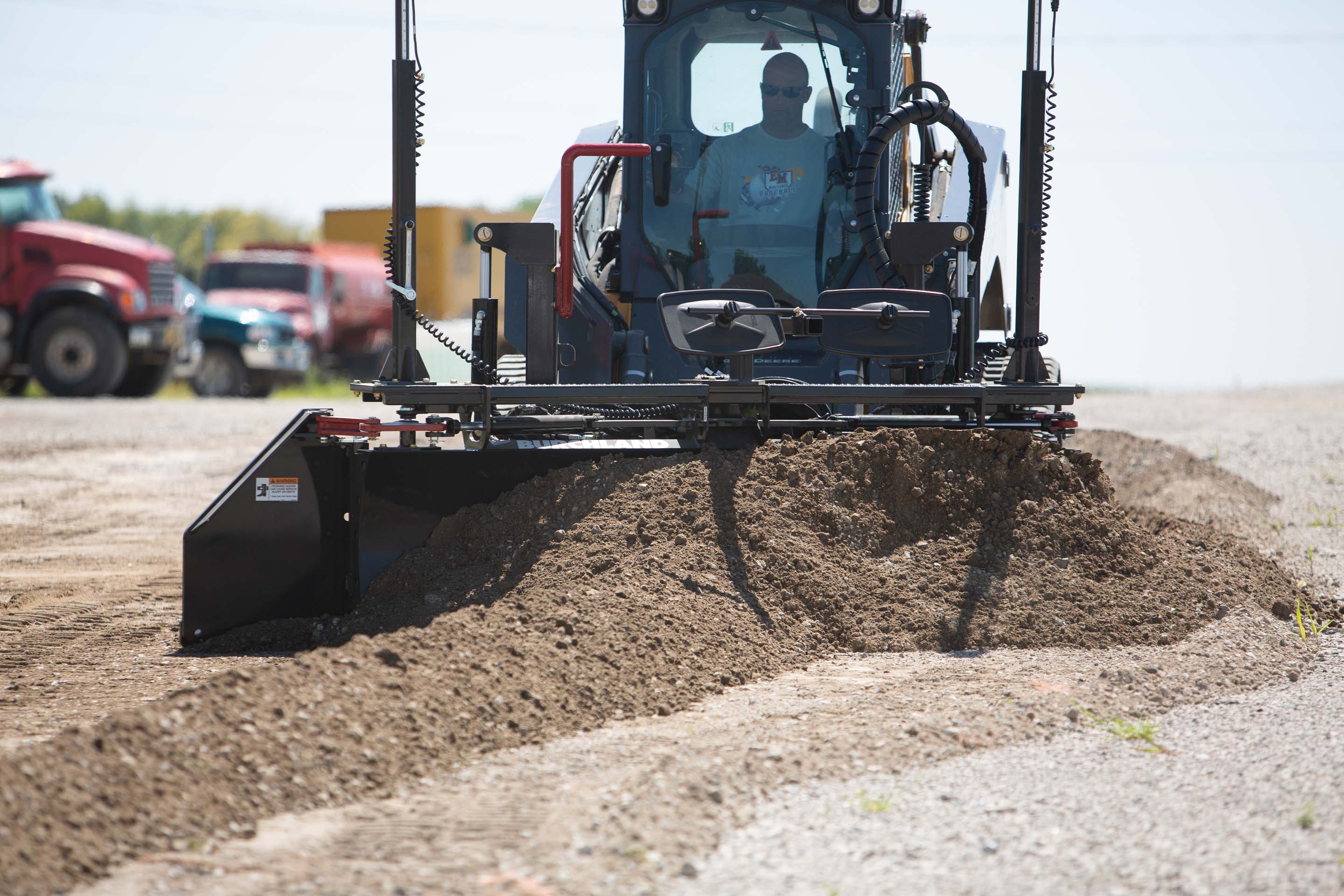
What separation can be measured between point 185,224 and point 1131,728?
171 ft

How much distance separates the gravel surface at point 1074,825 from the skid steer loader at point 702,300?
2.22 metres

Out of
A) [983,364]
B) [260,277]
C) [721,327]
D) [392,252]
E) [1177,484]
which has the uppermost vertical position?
[260,277]

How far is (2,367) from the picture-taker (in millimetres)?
18359

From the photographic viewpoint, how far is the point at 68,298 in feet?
59.9

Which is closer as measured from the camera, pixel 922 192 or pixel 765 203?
pixel 765 203

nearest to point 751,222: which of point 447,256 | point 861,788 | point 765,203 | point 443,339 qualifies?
point 765,203

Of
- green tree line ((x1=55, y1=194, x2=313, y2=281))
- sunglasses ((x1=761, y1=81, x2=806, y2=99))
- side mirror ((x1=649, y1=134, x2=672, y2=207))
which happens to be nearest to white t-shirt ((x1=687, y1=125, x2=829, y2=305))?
side mirror ((x1=649, y1=134, x2=672, y2=207))

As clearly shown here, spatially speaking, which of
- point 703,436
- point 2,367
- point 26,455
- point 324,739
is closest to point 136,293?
point 2,367

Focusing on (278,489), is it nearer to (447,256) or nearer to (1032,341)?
(1032,341)

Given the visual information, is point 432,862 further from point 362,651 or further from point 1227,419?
point 1227,419

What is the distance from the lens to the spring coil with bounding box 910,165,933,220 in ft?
22.5

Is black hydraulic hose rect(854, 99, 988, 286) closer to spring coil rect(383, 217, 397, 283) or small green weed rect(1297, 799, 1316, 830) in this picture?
spring coil rect(383, 217, 397, 283)

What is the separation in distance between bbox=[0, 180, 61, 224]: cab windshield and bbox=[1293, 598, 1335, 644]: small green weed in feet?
59.8

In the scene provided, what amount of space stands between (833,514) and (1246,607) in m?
1.81
